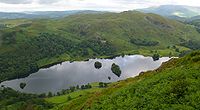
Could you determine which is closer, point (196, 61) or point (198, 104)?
point (198, 104)

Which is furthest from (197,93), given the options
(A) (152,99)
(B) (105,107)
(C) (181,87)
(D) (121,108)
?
(B) (105,107)

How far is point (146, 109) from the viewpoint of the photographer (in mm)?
50875

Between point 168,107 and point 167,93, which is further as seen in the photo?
point 167,93

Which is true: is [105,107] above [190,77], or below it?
below

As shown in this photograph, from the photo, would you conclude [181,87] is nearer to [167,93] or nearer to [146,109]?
[167,93]

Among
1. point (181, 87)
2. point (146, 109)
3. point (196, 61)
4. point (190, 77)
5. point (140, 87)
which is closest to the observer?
point (146, 109)

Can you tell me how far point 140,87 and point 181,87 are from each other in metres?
11.1

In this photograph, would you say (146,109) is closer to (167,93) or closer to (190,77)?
(167,93)

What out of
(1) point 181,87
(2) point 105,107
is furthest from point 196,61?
(2) point 105,107

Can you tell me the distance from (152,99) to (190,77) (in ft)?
30.7

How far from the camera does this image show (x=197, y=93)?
2012 inches

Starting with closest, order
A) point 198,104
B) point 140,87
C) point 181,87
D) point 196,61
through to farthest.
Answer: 1. point 198,104
2. point 181,87
3. point 140,87
4. point 196,61

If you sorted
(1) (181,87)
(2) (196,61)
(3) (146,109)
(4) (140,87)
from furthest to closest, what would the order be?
(2) (196,61), (4) (140,87), (1) (181,87), (3) (146,109)

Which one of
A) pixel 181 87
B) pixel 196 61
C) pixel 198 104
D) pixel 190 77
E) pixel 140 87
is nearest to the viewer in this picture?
pixel 198 104
